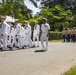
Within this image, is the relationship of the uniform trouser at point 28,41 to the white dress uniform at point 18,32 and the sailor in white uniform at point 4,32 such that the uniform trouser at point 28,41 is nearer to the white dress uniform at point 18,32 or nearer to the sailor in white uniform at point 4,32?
the white dress uniform at point 18,32

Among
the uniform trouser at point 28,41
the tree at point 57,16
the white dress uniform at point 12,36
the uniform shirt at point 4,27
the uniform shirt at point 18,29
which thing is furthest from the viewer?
the tree at point 57,16

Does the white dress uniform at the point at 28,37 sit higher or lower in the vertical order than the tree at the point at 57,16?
lower

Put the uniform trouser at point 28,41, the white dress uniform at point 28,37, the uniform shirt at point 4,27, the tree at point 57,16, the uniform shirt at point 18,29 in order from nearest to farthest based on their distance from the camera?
1. the uniform shirt at point 4,27
2. the uniform shirt at point 18,29
3. the white dress uniform at point 28,37
4. the uniform trouser at point 28,41
5. the tree at point 57,16

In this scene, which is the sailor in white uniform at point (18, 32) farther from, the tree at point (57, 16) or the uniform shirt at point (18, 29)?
the tree at point (57, 16)

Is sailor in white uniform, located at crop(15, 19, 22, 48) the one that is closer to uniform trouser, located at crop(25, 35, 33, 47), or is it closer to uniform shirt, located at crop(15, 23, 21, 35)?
uniform shirt, located at crop(15, 23, 21, 35)

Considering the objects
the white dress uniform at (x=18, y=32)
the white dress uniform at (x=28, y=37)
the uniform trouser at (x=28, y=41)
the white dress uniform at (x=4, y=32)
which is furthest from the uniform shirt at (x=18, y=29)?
the white dress uniform at (x=4, y=32)

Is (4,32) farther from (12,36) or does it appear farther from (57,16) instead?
(57,16)

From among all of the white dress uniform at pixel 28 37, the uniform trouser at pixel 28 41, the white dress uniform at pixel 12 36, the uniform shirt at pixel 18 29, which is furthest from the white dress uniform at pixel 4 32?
the uniform trouser at pixel 28 41

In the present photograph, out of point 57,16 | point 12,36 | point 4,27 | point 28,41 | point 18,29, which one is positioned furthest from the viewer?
point 57,16

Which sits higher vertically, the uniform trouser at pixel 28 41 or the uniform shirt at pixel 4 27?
the uniform shirt at pixel 4 27

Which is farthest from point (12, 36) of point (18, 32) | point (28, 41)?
point (28, 41)

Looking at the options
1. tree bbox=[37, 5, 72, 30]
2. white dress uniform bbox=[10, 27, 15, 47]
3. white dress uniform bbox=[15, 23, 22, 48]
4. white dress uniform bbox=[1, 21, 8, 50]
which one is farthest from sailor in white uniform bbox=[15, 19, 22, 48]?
tree bbox=[37, 5, 72, 30]

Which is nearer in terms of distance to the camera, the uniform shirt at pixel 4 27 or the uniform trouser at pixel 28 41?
the uniform shirt at pixel 4 27

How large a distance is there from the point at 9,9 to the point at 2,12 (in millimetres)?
1089
